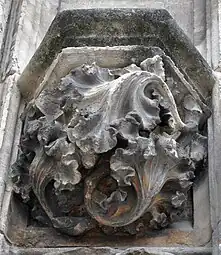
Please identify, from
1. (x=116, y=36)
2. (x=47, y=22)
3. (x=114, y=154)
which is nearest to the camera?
(x=114, y=154)

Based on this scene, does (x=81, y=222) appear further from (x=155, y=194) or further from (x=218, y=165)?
(x=218, y=165)

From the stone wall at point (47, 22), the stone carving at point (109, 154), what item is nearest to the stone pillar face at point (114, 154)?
the stone carving at point (109, 154)

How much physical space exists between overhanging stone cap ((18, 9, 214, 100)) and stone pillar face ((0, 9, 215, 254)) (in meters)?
0.03

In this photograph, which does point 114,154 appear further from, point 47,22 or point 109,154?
point 47,22

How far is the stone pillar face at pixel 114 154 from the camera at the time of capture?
7.25ft

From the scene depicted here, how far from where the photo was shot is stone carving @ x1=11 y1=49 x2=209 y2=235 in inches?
86.7

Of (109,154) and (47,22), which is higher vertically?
(47,22)

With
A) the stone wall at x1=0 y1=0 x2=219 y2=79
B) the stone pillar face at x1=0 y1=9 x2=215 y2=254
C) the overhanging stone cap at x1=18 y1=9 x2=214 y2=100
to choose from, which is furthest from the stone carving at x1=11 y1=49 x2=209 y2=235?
the stone wall at x1=0 y1=0 x2=219 y2=79

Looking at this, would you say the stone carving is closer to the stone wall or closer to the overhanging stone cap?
the overhanging stone cap

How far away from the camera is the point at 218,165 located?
92.0 inches

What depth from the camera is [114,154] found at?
7.23ft

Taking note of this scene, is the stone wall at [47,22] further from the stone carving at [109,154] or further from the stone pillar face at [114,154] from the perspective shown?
the stone carving at [109,154]

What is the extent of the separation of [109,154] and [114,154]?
32 millimetres

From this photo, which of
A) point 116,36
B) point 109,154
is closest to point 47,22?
point 116,36
